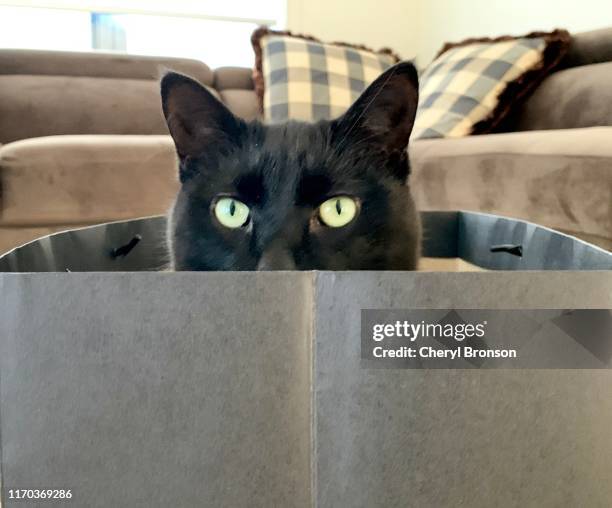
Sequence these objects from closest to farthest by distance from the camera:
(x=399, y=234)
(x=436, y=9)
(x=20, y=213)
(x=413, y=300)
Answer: (x=413, y=300) < (x=399, y=234) < (x=20, y=213) < (x=436, y=9)

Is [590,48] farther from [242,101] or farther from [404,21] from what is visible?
[404,21]

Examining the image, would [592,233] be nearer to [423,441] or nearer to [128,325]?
[423,441]

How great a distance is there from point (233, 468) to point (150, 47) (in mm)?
3178

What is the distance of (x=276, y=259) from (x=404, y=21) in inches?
124

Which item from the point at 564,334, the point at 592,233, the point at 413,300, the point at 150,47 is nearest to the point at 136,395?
the point at 413,300

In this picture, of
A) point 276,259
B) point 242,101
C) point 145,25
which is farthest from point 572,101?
point 145,25

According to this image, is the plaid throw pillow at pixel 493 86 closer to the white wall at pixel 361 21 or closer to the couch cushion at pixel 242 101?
the couch cushion at pixel 242 101

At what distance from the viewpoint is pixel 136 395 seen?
1.39 feet

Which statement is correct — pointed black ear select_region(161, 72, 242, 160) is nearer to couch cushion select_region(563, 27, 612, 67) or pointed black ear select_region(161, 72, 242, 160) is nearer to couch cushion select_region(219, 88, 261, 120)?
couch cushion select_region(563, 27, 612, 67)

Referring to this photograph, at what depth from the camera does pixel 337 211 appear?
668mm

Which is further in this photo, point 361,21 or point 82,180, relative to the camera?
point 361,21

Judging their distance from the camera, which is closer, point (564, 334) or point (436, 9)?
point (564, 334)

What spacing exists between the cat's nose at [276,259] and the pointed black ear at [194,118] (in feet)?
0.59

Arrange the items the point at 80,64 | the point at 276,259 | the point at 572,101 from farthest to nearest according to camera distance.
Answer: the point at 80,64
the point at 572,101
the point at 276,259
